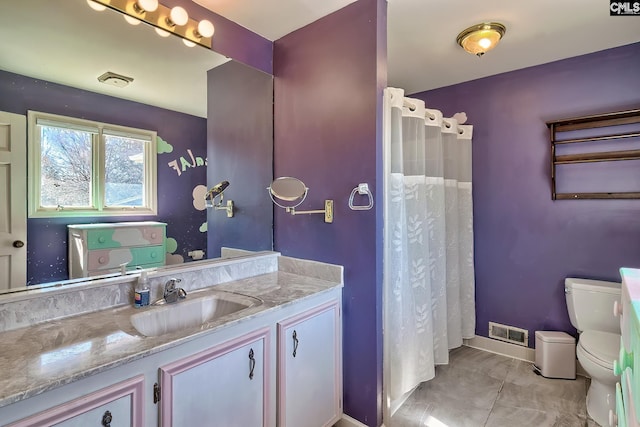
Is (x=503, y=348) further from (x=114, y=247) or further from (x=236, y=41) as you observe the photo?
(x=236, y=41)

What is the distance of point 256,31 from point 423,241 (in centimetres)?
171

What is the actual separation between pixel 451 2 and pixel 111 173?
1894 mm

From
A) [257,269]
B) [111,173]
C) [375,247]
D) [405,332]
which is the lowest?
[405,332]

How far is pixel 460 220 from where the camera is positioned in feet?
8.69

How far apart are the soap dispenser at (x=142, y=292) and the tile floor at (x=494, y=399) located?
58.8 inches

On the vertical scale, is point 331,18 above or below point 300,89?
above

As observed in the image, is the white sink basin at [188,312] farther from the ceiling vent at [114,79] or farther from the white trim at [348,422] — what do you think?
the ceiling vent at [114,79]

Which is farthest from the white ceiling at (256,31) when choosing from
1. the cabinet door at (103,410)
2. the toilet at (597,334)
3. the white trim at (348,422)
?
the white trim at (348,422)

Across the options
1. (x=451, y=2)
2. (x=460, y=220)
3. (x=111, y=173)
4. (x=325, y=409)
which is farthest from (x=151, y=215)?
(x=460, y=220)

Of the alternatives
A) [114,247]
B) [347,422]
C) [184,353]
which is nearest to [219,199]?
[114,247]

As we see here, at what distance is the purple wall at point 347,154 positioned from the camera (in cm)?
168

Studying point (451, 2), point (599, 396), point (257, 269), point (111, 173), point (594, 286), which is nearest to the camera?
point (111, 173)

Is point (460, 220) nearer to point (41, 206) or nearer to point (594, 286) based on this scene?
point (594, 286)

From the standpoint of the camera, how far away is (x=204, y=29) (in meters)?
1.68
